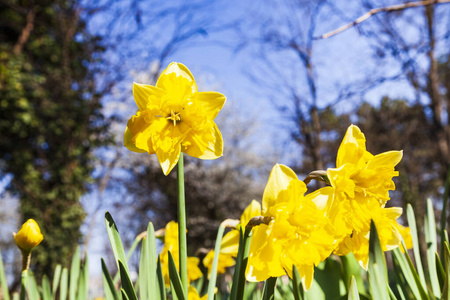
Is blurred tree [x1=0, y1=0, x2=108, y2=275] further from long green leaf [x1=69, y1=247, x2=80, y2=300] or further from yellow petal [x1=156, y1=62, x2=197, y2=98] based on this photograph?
yellow petal [x1=156, y1=62, x2=197, y2=98]

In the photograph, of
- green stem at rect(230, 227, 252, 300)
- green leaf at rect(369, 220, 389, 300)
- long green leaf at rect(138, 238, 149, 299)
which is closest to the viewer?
green leaf at rect(369, 220, 389, 300)

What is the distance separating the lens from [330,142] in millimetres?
11836

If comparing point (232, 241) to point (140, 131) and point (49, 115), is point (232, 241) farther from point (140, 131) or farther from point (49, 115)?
point (49, 115)

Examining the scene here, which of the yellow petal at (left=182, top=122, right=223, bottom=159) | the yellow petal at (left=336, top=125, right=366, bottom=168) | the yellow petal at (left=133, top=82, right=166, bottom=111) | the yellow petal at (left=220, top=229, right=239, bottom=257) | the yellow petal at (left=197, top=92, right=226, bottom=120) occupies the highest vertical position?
the yellow petal at (left=133, top=82, right=166, bottom=111)

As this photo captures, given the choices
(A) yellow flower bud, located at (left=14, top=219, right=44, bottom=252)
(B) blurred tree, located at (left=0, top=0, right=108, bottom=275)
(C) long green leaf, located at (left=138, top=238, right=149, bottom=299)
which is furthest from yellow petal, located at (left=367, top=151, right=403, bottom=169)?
(B) blurred tree, located at (left=0, top=0, right=108, bottom=275)

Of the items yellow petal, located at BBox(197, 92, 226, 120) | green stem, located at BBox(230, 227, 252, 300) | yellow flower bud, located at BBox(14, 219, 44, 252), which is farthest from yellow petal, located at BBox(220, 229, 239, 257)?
yellow flower bud, located at BBox(14, 219, 44, 252)

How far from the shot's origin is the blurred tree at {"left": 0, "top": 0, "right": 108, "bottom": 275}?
229 inches

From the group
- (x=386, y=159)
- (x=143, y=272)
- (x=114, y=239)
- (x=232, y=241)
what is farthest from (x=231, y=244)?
(x=386, y=159)

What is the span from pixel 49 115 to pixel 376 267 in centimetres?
707

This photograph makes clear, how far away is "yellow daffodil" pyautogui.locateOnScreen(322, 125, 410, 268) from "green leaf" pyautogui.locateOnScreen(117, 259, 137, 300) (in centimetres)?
41

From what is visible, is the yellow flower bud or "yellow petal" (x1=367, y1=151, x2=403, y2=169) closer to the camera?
"yellow petal" (x1=367, y1=151, x2=403, y2=169)

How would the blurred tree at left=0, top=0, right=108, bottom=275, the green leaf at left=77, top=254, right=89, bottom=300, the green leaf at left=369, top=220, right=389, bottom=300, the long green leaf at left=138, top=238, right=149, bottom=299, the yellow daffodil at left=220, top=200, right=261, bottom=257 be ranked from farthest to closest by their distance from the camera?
1. the blurred tree at left=0, top=0, right=108, bottom=275
2. the green leaf at left=77, top=254, right=89, bottom=300
3. the yellow daffodil at left=220, top=200, right=261, bottom=257
4. the long green leaf at left=138, top=238, right=149, bottom=299
5. the green leaf at left=369, top=220, right=389, bottom=300

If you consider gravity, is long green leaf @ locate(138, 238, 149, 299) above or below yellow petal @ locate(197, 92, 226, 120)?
below

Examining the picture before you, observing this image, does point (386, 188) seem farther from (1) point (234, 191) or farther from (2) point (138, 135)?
(1) point (234, 191)
